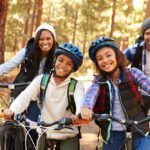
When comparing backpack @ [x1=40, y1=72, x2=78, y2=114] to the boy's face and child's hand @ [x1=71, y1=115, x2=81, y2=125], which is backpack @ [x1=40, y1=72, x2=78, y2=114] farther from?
child's hand @ [x1=71, y1=115, x2=81, y2=125]

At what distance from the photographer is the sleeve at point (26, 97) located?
2.82 meters

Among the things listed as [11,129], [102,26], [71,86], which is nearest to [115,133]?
[71,86]

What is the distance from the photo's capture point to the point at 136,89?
2754mm

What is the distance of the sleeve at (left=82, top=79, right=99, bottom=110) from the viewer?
2648 mm

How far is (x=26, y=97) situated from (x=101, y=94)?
0.99 m

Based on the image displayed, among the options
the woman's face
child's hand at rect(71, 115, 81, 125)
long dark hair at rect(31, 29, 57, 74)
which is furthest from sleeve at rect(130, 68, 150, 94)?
the woman's face

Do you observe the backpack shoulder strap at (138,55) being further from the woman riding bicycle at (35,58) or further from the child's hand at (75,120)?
the child's hand at (75,120)

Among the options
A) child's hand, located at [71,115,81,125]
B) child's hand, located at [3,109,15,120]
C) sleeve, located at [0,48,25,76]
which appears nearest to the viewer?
child's hand, located at [71,115,81,125]

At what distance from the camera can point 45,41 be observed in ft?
14.2

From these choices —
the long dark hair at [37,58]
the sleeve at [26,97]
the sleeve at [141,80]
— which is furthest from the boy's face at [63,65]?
the long dark hair at [37,58]

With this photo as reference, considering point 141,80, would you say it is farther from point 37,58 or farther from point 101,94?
point 37,58

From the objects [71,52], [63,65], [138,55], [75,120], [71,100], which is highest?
[138,55]

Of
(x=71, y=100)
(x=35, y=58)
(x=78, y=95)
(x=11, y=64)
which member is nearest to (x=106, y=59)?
(x=78, y=95)

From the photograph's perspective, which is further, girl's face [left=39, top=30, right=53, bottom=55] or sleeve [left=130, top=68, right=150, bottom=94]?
girl's face [left=39, top=30, right=53, bottom=55]
